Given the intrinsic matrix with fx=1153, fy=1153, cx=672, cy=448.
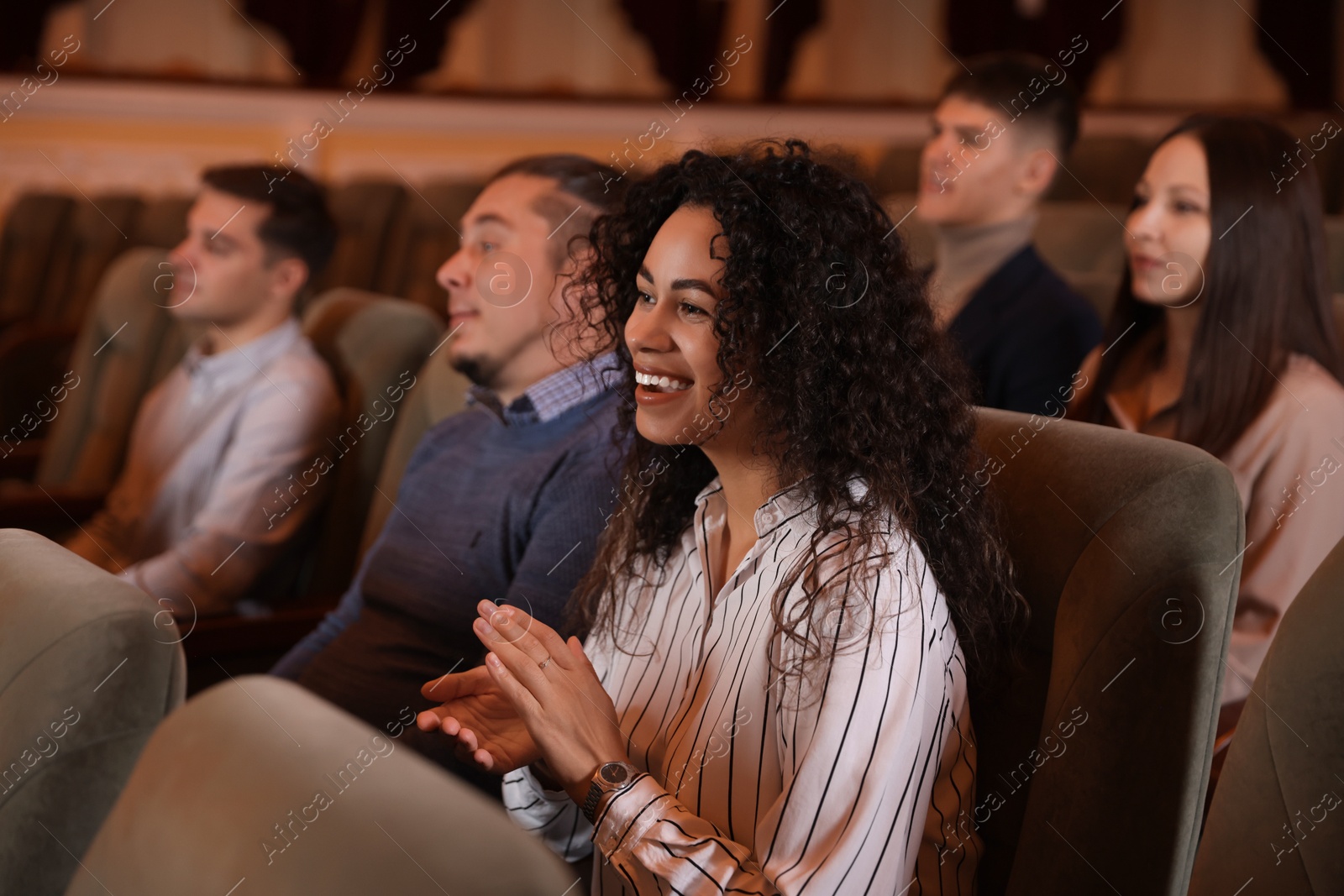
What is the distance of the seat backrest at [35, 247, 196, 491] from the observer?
2389 mm

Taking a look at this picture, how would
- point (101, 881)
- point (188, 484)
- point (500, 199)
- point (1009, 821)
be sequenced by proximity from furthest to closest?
1. point (188, 484)
2. point (500, 199)
3. point (1009, 821)
4. point (101, 881)

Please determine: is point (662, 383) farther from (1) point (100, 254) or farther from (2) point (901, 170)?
(1) point (100, 254)

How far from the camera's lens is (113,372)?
8.11 feet

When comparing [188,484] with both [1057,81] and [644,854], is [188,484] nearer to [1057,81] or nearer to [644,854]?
[644,854]

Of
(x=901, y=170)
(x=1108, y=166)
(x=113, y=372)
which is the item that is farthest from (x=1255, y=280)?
(x=113, y=372)

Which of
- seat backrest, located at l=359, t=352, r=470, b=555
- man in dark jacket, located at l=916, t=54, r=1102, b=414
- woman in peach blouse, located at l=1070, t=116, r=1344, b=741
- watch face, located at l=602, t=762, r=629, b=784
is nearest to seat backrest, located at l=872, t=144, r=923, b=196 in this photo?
man in dark jacket, located at l=916, t=54, r=1102, b=414

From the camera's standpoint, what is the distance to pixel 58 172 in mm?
4406

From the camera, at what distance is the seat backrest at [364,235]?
Result: 3111mm

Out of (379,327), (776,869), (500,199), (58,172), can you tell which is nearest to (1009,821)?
(776,869)

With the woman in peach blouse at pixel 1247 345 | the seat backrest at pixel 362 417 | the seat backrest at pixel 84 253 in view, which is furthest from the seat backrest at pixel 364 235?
the woman in peach blouse at pixel 1247 345

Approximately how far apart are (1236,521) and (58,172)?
466cm

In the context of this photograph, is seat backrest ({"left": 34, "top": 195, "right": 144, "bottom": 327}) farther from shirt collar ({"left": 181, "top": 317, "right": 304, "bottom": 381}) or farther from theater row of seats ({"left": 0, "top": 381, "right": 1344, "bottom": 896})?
theater row of seats ({"left": 0, "top": 381, "right": 1344, "bottom": 896})

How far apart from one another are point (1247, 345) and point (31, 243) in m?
4.00

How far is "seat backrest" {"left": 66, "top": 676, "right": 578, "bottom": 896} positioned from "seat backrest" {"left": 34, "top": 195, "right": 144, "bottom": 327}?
3.42m
